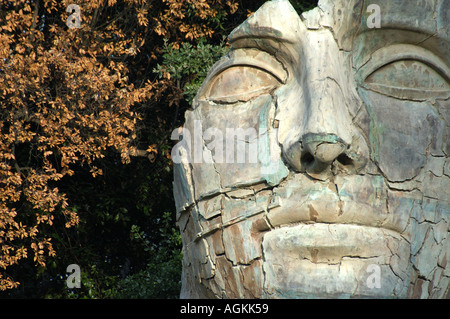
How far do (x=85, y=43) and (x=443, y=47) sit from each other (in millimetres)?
3933

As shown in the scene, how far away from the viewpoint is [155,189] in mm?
8664

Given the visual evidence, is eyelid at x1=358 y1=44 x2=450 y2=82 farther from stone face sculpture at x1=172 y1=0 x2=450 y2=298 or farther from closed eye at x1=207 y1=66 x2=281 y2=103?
closed eye at x1=207 y1=66 x2=281 y2=103

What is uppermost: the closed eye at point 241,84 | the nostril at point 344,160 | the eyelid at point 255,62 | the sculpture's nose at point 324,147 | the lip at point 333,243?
the eyelid at point 255,62

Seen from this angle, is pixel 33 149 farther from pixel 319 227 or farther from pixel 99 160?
pixel 319 227

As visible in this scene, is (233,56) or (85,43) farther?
(85,43)

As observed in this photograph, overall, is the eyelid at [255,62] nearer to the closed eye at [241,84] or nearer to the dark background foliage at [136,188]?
the closed eye at [241,84]

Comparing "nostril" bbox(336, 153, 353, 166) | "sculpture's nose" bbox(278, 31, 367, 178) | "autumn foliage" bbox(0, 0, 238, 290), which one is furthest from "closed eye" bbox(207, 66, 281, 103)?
"autumn foliage" bbox(0, 0, 238, 290)

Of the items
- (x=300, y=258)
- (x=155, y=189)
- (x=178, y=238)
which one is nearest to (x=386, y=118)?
(x=300, y=258)

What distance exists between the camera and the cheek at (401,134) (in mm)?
4828

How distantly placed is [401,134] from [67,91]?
357cm

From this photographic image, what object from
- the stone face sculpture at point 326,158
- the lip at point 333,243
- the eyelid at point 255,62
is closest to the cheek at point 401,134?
the stone face sculpture at point 326,158

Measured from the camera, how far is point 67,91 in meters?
7.51

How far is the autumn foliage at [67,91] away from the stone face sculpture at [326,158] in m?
2.48

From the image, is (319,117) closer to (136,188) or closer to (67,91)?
(67,91)
